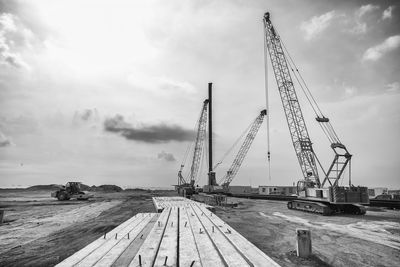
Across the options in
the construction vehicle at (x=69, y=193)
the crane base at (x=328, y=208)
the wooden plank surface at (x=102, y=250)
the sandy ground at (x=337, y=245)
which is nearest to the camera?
the wooden plank surface at (x=102, y=250)

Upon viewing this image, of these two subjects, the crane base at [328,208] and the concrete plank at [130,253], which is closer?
the concrete plank at [130,253]

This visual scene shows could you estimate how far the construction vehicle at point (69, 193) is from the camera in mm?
39000

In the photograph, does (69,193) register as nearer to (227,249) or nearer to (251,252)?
(227,249)

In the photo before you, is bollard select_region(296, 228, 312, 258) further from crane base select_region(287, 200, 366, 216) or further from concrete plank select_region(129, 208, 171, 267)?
crane base select_region(287, 200, 366, 216)

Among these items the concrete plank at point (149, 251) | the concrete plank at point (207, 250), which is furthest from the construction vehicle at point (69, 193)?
the concrete plank at point (207, 250)

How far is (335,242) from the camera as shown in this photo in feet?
36.6

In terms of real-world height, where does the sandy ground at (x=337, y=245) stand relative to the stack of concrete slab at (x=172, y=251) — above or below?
below

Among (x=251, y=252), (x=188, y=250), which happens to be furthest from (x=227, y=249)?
(x=188, y=250)

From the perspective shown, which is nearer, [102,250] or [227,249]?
[102,250]

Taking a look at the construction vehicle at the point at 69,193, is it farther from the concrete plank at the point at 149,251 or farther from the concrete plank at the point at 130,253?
the concrete plank at the point at 130,253

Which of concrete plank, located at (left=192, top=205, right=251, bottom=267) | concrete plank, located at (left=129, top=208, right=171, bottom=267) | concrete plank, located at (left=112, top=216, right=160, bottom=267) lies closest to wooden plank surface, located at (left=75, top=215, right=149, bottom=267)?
concrete plank, located at (left=112, top=216, right=160, bottom=267)

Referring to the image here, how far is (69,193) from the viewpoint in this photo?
3962 cm

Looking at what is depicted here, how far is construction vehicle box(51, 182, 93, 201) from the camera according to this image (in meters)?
39.0

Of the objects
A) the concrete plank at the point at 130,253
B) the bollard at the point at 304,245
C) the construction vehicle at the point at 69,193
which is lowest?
the construction vehicle at the point at 69,193
